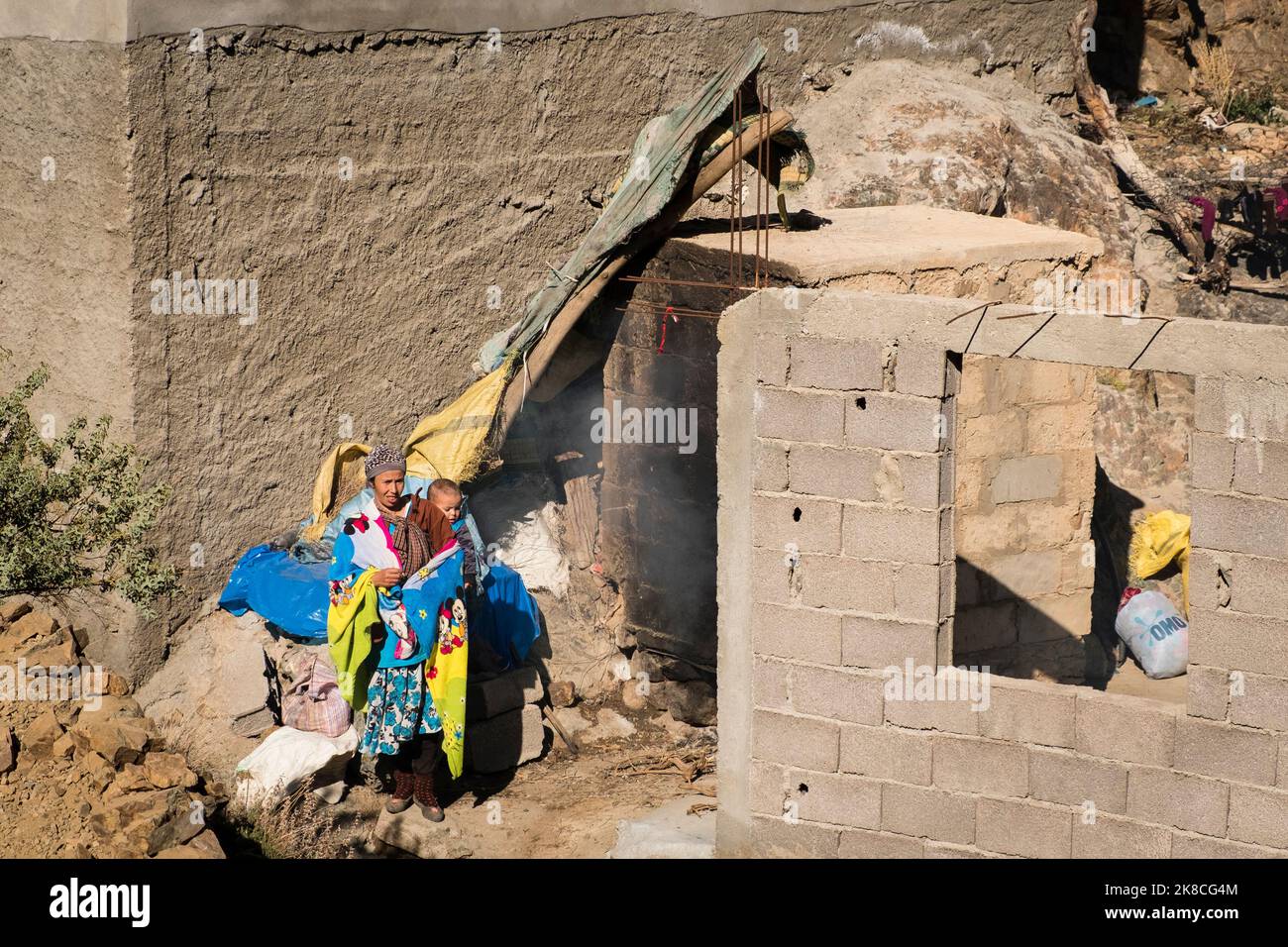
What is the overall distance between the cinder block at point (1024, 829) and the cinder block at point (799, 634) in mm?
803

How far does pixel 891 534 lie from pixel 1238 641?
1.28 metres

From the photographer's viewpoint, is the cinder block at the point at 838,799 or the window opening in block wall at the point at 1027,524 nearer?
the cinder block at the point at 838,799

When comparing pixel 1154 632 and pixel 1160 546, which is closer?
pixel 1154 632

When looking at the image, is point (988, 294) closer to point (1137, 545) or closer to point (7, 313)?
point (1137, 545)

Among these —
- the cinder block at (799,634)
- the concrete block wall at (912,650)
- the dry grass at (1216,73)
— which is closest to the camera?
the concrete block wall at (912,650)

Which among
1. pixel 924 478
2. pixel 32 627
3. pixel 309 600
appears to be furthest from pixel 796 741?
pixel 32 627

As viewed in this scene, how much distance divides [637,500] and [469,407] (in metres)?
1.02

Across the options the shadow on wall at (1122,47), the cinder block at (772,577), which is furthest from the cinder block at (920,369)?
the shadow on wall at (1122,47)

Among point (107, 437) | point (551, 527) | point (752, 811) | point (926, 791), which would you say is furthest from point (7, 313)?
point (926, 791)

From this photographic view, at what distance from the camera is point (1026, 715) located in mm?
6332

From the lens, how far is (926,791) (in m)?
6.59

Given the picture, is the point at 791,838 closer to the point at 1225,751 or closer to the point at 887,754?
the point at 887,754

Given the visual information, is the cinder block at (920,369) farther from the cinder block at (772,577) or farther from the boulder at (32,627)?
the boulder at (32,627)

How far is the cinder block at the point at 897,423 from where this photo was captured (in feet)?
20.7
